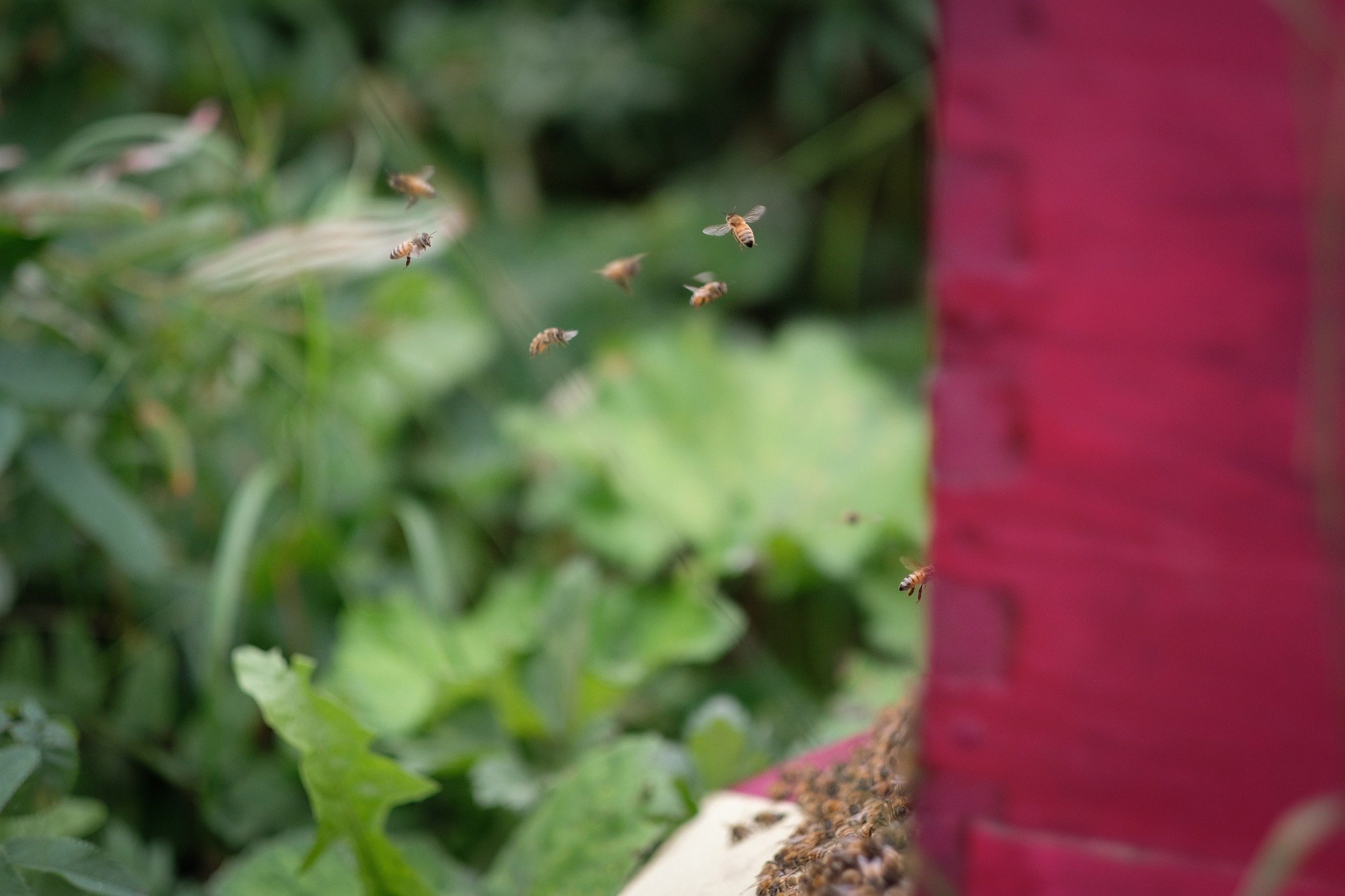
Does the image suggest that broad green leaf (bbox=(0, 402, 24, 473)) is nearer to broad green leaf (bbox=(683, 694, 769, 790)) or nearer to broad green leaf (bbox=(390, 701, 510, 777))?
broad green leaf (bbox=(390, 701, 510, 777))

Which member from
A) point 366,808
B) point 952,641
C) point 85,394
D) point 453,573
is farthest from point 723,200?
point 952,641

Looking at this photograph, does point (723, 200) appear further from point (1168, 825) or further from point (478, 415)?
point (1168, 825)

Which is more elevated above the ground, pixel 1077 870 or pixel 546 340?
pixel 546 340

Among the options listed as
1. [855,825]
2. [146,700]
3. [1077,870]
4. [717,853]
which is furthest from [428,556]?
[1077,870]

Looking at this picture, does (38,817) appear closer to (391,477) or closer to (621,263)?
(621,263)

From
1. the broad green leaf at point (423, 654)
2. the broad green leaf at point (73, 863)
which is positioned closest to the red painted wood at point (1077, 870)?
the broad green leaf at point (73, 863)

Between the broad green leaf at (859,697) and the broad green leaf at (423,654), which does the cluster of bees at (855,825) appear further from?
the broad green leaf at (423,654)
